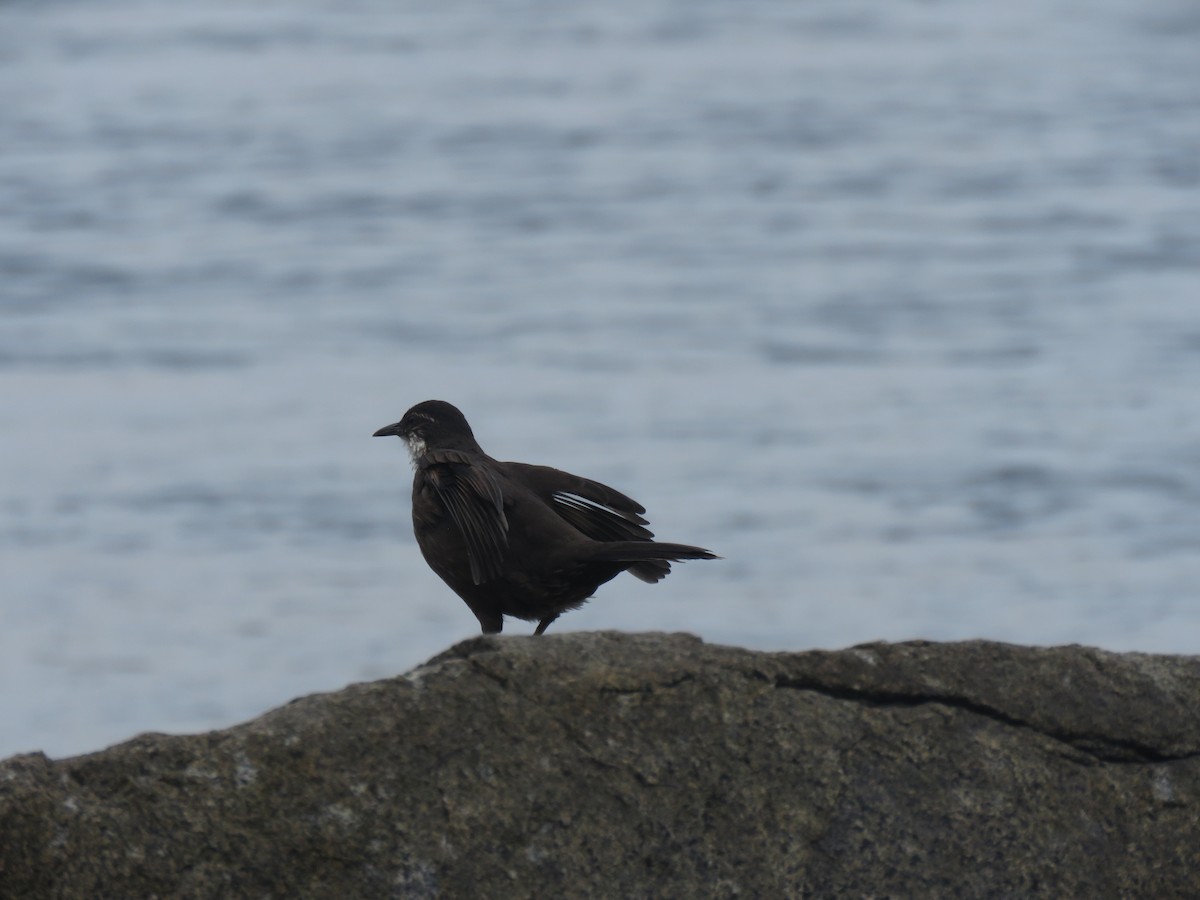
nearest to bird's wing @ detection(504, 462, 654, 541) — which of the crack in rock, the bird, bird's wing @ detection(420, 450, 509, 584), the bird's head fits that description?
the bird

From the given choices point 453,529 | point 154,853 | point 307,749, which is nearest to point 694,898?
point 307,749

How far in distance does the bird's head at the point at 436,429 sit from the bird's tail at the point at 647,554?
0.85 metres

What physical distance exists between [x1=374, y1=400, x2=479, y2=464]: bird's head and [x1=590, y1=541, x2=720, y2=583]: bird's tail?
2.78 feet

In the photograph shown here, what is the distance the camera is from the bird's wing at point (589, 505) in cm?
551

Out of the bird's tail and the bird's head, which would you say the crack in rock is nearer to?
→ the bird's tail

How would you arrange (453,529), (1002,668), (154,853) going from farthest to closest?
(453,529), (1002,668), (154,853)

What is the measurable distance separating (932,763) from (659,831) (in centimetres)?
73

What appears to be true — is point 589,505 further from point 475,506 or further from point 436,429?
point 436,429

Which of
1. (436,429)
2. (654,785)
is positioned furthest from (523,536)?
(654,785)

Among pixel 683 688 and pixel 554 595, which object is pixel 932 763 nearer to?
pixel 683 688

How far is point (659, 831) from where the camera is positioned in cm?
398

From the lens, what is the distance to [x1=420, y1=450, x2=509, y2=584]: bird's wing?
16.8 ft

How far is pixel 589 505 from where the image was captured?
5.53 metres

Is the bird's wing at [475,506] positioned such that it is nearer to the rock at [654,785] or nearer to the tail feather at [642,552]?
the tail feather at [642,552]
